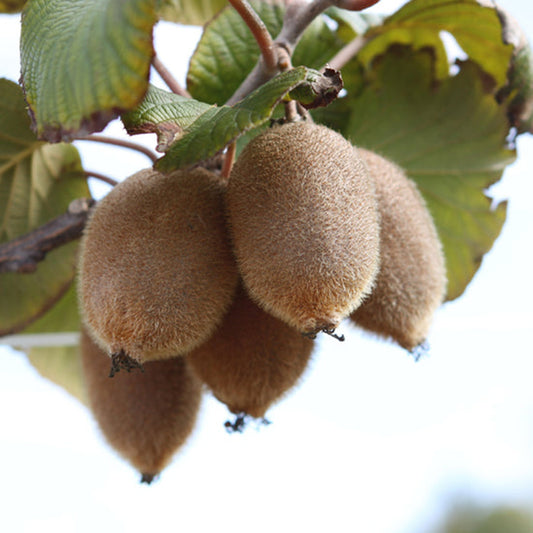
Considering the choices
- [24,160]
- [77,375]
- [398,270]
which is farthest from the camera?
[77,375]

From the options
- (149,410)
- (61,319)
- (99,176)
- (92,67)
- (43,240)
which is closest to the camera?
(92,67)

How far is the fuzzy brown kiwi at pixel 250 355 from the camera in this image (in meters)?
0.72

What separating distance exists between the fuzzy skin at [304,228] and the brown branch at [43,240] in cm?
34

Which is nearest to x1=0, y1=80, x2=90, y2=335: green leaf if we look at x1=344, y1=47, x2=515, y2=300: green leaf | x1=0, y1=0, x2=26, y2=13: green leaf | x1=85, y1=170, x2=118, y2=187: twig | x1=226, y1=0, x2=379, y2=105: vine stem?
x1=85, y1=170, x2=118, y2=187: twig

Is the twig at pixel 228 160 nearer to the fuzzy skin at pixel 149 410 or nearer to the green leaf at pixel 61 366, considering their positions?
the fuzzy skin at pixel 149 410

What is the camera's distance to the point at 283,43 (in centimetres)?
77

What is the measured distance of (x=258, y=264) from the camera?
0.59m

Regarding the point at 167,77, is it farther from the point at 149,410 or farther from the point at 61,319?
the point at 61,319

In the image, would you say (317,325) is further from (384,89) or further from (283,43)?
(384,89)

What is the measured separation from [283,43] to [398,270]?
0.99 ft

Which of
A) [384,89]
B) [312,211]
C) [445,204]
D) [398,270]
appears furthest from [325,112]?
[312,211]

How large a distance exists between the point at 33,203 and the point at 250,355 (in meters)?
0.51

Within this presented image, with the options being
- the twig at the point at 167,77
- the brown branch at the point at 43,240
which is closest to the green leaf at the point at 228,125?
the twig at the point at 167,77

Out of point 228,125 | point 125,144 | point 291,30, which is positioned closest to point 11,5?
point 125,144
